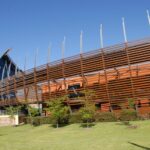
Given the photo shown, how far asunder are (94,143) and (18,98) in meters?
28.1

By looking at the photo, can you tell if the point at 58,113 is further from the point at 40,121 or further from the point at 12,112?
the point at 12,112

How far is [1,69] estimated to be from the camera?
54.4 meters

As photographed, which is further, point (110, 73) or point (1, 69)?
point (1, 69)

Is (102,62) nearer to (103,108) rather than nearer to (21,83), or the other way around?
(103,108)

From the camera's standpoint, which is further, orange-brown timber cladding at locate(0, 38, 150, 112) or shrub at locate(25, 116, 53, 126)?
shrub at locate(25, 116, 53, 126)

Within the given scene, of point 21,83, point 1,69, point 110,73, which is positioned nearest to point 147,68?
point 110,73

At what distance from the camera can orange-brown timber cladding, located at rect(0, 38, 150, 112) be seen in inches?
1117

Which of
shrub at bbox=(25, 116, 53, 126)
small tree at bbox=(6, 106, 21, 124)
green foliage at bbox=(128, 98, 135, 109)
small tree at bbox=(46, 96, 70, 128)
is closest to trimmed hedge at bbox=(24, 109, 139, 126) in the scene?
shrub at bbox=(25, 116, 53, 126)

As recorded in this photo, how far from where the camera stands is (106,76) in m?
30.5

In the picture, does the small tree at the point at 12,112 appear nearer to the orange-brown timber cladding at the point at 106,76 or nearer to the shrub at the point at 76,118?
the orange-brown timber cladding at the point at 106,76

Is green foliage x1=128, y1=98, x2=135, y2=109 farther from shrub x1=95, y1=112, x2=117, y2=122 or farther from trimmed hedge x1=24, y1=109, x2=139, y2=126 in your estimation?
shrub x1=95, y1=112, x2=117, y2=122

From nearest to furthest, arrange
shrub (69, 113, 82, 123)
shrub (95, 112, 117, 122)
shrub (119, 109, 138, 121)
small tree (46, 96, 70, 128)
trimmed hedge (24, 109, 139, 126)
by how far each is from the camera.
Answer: shrub (119, 109, 138, 121) < trimmed hedge (24, 109, 139, 126) < shrub (95, 112, 117, 122) < shrub (69, 113, 82, 123) < small tree (46, 96, 70, 128)

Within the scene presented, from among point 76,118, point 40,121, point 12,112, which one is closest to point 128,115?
point 76,118

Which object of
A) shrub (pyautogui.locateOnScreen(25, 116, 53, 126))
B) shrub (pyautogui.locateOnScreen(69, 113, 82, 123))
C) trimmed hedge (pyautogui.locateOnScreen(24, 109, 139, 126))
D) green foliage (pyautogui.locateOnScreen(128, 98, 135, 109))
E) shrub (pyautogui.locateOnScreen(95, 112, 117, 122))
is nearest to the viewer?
trimmed hedge (pyautogui.locateOnScreen(24, 109, 139, 126))
